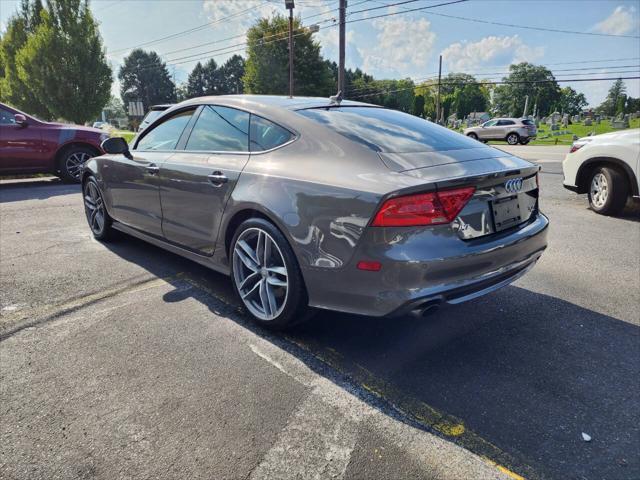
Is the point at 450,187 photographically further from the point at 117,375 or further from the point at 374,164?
the point at 117,375

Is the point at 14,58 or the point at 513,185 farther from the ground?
the point at 14,58

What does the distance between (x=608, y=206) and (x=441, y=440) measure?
18.5ft

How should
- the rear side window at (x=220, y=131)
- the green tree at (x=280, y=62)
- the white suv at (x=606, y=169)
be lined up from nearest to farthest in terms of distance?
the rear side window at (x=220, y=131)
the white suv at (x=606, y=169)
the green tree at (x=280, y=62)

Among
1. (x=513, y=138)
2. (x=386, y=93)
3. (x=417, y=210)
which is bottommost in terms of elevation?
(x=513, y=138)

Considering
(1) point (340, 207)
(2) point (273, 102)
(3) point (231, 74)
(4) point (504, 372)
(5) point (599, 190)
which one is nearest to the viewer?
(1) point (340, 207)

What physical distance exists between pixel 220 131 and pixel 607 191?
18.0ft

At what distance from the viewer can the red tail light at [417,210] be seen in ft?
7.16

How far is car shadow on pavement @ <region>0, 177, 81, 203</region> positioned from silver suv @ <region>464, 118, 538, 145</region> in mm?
22922

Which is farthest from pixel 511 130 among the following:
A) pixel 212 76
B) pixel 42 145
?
pixel 212 76

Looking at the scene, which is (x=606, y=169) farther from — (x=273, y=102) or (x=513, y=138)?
(x=513, y=138)

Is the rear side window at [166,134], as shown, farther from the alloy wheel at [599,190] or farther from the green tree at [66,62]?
the green tree at [66,62]

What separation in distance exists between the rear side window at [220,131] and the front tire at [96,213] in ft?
5.81

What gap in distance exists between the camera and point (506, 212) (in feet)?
8.58

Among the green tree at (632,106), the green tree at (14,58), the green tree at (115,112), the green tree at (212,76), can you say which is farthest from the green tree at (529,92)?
the green tree at (115,112)
